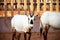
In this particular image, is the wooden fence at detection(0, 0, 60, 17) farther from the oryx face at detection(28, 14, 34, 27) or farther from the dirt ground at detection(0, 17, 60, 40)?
the oryx face at detection(28, 14, 34, 27)

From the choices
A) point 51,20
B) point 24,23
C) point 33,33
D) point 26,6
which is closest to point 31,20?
point 24,23

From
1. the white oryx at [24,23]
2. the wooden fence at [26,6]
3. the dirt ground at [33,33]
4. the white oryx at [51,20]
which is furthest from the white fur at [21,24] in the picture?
the wooden fence at [26,6]

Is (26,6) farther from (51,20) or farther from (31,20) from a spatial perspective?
(31,20)

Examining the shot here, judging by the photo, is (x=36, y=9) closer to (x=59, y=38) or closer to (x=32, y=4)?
(x=32, y=4)

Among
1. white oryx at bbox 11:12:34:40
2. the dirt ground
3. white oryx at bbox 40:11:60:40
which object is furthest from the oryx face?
the dirt ground

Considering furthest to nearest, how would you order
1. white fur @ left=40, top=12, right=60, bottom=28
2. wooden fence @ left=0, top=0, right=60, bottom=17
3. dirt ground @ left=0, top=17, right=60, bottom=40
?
wooden fence @ left=0, top=0, right=60, bottom=17
dirt ground @ left=0, top=17, right=60, bottom=40
white fur @ left=40, top=12, right=60, bottom=28

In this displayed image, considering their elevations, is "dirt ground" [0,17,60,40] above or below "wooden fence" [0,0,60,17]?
below

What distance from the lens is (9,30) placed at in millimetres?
5379

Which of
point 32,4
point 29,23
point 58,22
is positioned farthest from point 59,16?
point 32,4

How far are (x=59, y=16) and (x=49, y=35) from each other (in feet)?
3.01

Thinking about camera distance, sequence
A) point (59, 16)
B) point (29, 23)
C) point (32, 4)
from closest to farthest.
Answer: point (29, 23) < point (59, 16) < point (32, 4)

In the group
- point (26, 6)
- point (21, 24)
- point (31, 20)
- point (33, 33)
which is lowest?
point (33, 33)

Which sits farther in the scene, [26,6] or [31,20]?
[26,6]

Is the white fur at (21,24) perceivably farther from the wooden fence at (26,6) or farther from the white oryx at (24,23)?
the wooden fence at (26,6)
